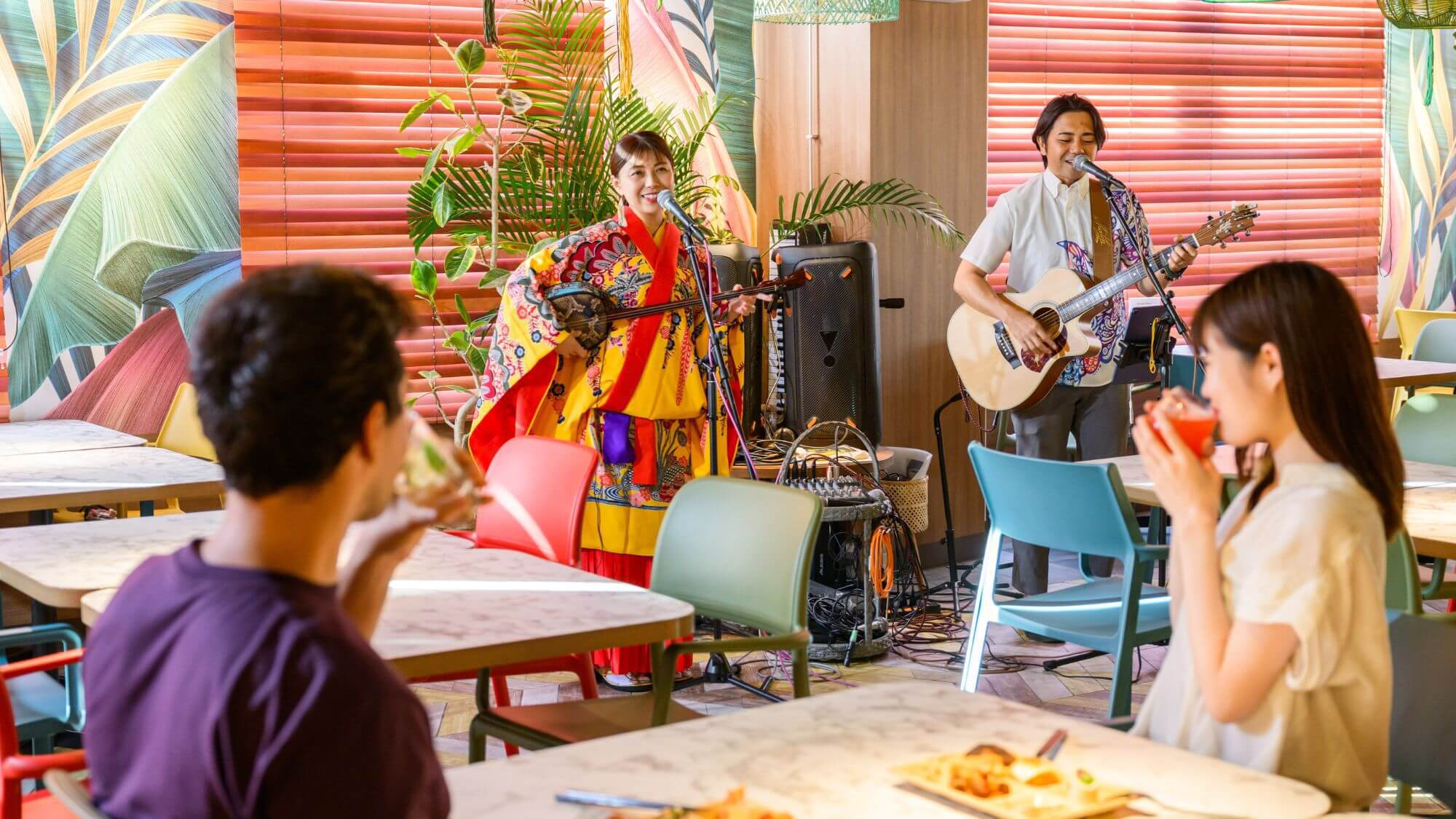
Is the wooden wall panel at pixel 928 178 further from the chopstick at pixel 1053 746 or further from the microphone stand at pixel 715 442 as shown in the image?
the chopstick at pixel 1053 746

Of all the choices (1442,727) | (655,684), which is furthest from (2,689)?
(1442,727)

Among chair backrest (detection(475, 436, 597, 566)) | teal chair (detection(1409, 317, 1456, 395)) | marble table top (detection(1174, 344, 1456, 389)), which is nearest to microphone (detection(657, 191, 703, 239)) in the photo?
chair backrest (detection(475, 436, 597, 566))

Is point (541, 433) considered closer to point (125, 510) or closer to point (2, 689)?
point (125, 510)

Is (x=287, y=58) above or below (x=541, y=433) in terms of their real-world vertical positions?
above

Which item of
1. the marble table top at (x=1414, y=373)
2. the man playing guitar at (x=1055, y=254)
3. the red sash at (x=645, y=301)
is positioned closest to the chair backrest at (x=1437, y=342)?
the marble table top at (x=1414, y=373)

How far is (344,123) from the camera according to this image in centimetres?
497

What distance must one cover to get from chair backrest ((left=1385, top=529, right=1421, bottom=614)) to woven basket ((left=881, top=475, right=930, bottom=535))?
2.15m

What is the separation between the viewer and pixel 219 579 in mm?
1109

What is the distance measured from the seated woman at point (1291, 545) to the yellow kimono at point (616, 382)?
91.0 inches

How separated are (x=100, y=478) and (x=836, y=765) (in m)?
2.43

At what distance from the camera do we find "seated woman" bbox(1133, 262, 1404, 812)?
155 cm

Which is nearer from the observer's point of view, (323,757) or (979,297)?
(323,757)

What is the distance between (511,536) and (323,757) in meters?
2.02

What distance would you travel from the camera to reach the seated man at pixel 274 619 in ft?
3.45
